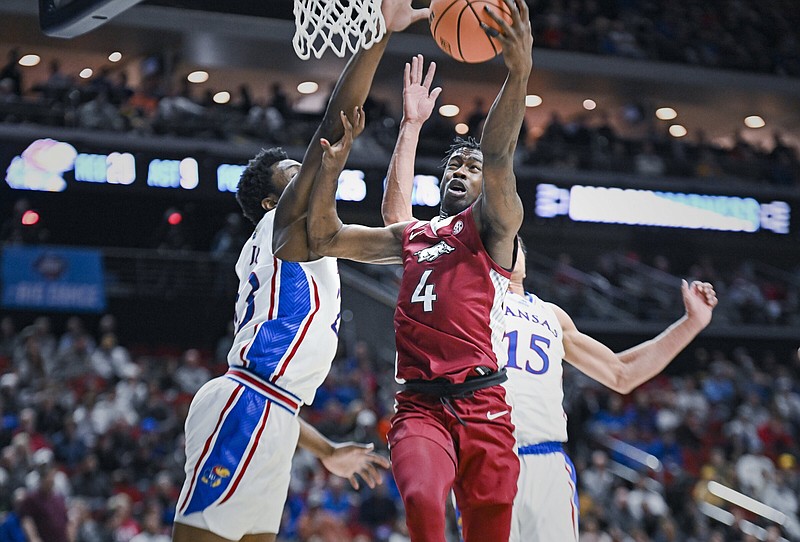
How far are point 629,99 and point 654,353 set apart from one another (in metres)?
22.1

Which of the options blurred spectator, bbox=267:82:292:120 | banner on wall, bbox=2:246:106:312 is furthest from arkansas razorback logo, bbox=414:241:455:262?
blurred spectator, bbox=267:82:292:120

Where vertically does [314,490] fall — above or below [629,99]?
above

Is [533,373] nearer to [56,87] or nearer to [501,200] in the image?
[501,200]

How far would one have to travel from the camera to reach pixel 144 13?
68.1ft

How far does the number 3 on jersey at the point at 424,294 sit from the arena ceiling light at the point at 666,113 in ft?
80.1

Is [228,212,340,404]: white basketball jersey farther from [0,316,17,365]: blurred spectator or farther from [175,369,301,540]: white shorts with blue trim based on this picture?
[0,316,17,365]: blurred spectator

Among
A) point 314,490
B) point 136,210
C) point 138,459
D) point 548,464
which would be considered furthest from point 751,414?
point 548,464

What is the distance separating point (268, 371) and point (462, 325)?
950 mm

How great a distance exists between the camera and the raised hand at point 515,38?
12.9 ft

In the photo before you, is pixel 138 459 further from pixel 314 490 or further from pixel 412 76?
pixel 412 76

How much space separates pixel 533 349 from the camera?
5535 millimetres

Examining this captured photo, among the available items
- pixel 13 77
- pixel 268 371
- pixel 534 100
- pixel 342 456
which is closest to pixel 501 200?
pixel 268 371

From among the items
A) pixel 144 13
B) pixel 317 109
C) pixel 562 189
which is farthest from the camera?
pixel 317 109

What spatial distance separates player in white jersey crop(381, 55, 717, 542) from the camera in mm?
5258
